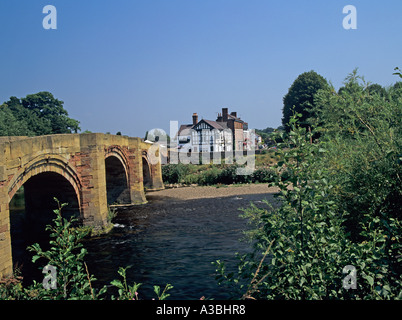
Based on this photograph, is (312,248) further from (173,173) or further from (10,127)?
(10,127)

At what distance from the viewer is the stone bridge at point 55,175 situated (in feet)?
28.8

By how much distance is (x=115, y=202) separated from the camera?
2348 centimetres

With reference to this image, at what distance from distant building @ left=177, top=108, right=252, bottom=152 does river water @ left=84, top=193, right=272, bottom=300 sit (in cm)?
3800

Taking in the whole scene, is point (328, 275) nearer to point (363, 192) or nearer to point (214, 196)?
point (363, 192)

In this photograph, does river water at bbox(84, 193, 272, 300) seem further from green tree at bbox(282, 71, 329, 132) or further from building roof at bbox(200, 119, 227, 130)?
building roof at bbox(200, 119, 227, 130)

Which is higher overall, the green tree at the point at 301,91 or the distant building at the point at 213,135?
the green tree at the point at 301,91

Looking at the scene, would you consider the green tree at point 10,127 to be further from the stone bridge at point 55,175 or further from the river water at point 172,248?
the river water at point 172,248

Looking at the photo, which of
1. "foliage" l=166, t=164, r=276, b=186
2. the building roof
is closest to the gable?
the building roof

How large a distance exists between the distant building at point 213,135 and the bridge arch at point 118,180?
35401 millimetres

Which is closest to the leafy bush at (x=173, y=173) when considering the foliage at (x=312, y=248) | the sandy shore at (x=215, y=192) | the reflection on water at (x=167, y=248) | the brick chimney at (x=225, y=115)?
the sandy shore at (x=215, y=192)

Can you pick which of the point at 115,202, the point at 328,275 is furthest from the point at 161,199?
the point at 328,275

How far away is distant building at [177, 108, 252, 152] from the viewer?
193ft

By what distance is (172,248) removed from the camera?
12.9 meters
